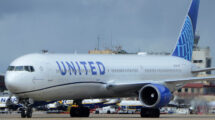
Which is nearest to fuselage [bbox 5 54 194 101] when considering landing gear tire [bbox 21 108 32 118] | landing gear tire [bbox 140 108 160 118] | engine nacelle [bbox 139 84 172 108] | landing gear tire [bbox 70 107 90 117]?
landing gear tire [bbox 21 108 32 118]

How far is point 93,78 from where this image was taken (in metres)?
41.2

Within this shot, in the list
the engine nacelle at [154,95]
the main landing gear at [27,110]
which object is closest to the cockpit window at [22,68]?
the main landing gear at [27,110]

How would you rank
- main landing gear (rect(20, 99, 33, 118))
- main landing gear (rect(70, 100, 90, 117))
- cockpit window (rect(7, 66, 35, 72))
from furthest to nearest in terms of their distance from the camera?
main landing gear (rect(70, 100, 90, 117))
main landing gear (rect(20, 99, 33, 118))
cockpit window (rect(7, 66, 35, 72))

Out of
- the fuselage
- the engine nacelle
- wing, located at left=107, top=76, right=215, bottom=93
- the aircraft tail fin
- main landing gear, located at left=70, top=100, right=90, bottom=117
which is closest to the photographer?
the fuselage

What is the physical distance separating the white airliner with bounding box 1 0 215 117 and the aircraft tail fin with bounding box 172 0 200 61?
206 cm

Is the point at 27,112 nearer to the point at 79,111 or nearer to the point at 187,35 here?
the point at 79,111

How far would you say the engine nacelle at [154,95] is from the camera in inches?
1603

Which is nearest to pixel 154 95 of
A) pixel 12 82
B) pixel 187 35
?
pixel 12 82

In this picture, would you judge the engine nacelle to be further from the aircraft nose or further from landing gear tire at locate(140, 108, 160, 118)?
the aircraft nose

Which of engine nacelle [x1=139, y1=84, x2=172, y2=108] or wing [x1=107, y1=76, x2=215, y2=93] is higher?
wing [x1=107, y1=76, x2=215, y2=93]

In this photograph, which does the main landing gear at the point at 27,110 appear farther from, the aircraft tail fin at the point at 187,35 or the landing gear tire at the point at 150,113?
the aircraft tail fin at the point at 187,35

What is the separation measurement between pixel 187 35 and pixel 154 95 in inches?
527

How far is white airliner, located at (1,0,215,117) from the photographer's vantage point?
3756cm

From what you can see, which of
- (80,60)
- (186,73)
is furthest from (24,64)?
(186,73)
